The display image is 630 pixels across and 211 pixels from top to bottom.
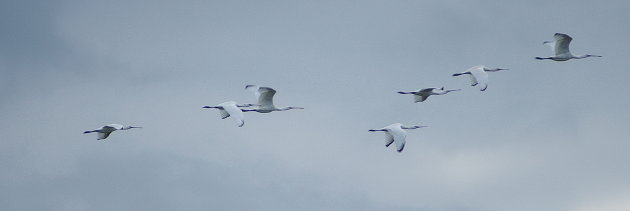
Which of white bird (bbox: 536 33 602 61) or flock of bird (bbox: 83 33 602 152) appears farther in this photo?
white bird (bbox: 536 33 602 61)

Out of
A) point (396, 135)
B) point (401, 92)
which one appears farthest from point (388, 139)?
point (401, 92)

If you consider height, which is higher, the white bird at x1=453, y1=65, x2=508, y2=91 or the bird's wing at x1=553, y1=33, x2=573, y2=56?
the bird's wing at x1=553, y1=33, x2=573, y2=56

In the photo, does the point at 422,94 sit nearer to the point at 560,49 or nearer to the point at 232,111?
the point at 560,49

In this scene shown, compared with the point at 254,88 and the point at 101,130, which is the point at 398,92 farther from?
the point at 101,130

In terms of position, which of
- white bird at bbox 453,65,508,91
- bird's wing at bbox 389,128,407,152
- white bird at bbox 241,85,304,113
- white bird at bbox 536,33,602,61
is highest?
white bird at bbox 536,33,602,61

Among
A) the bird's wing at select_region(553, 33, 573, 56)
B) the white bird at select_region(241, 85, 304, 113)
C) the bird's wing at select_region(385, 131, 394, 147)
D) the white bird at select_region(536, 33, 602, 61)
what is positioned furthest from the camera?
the white bird at select_region(536, 33, 602, 61)

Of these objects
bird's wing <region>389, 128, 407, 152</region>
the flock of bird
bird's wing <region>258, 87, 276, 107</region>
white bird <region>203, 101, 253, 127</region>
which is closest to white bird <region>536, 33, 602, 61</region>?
the flock of bird

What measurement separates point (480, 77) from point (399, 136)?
482 centimetres

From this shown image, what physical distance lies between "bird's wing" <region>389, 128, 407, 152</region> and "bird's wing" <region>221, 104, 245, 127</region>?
6.50 meters

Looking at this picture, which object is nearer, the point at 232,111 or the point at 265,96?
the point at 232,111

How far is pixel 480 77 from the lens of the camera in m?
69.5

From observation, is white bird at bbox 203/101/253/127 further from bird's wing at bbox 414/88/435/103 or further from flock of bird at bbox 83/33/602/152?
bird's wing at bbox 414/88/435/103

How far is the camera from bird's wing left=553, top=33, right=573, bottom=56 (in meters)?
70.5

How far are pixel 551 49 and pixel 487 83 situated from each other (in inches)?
174
